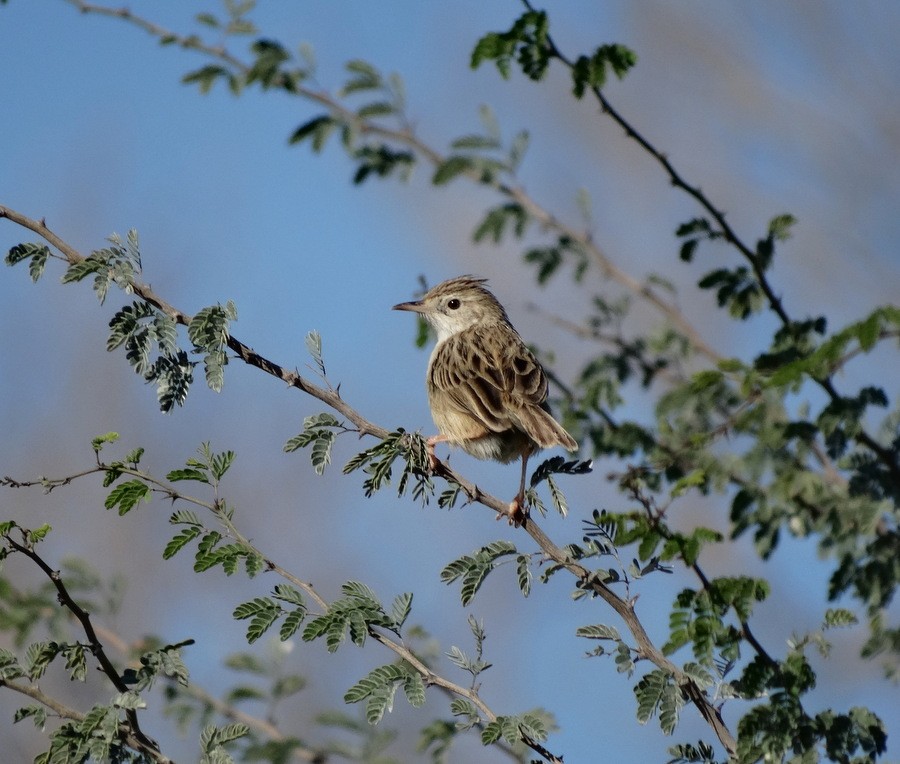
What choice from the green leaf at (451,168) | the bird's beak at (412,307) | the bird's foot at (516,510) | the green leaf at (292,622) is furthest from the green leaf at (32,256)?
the bird's beak at (412,307)

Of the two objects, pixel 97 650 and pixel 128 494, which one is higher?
pixel 128 494

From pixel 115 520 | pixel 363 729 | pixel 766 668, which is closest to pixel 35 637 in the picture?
pixel 363 729

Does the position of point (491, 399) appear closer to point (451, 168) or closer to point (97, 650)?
point (451, 168)

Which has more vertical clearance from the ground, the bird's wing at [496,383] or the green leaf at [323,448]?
the bird's wing at [496,383]

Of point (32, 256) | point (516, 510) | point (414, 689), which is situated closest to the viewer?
point (414, 689)

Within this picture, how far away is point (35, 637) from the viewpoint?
4.88 meters

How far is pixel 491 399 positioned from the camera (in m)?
5.36

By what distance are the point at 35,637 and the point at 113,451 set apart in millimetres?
6203

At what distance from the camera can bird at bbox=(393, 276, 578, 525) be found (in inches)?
199

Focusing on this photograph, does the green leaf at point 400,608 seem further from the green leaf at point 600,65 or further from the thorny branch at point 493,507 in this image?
the green leaf at point 600,65

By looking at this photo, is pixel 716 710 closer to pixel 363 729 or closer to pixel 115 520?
pixel 363 729

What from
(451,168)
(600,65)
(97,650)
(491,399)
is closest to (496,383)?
(491,399)

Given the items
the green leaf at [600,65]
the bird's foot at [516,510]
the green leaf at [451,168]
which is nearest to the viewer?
the bird's foot at [516,510]

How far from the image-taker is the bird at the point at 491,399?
16.6ft
